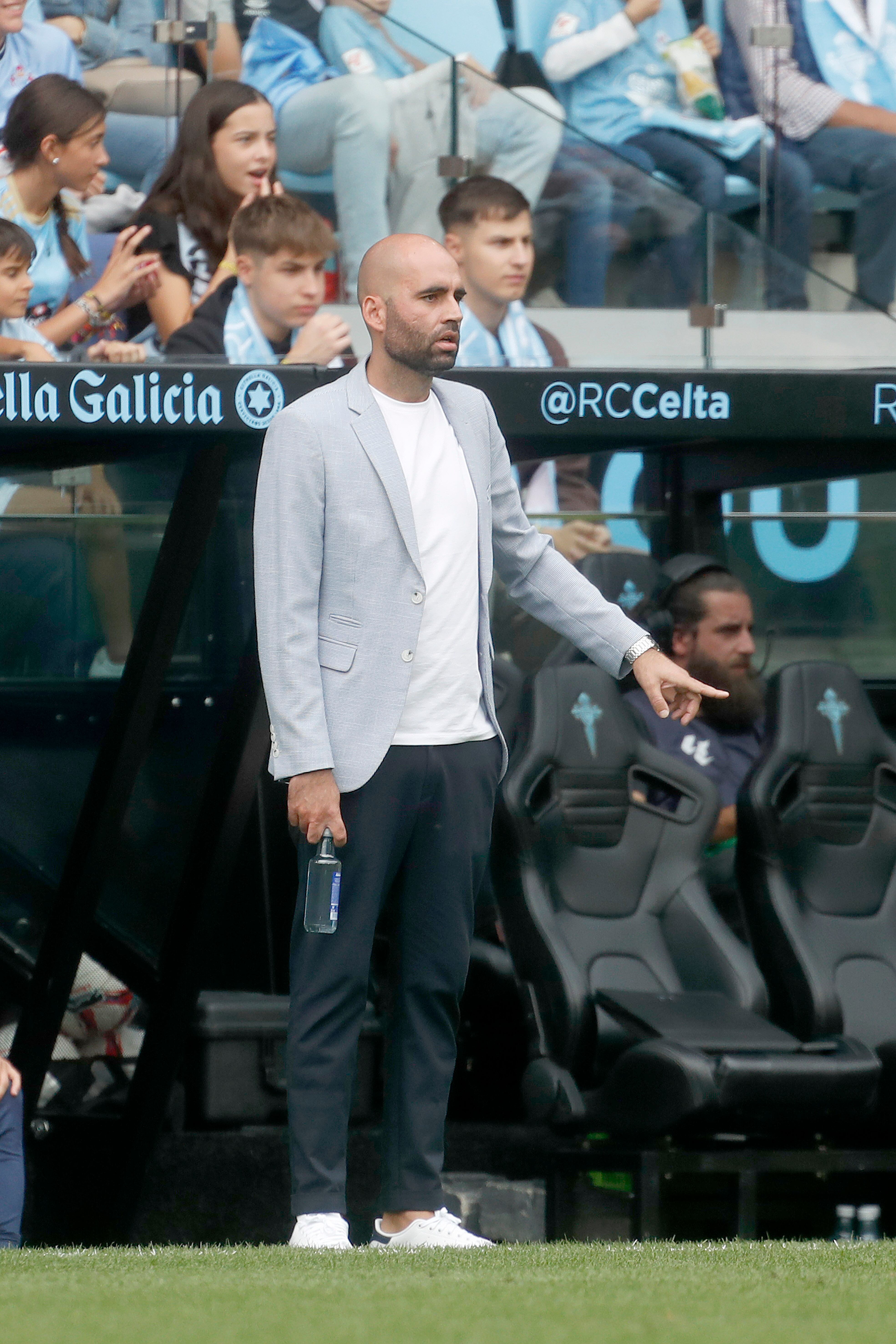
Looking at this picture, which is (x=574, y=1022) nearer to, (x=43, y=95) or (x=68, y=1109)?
(x=68, y=1109)

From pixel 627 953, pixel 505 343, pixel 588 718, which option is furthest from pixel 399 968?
pixel 505 343

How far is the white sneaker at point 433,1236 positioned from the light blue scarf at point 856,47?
5.42m

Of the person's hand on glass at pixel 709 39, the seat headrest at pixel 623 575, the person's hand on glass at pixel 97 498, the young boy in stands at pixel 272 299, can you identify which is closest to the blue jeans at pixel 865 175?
the person's hand on glass at pixel 709 39

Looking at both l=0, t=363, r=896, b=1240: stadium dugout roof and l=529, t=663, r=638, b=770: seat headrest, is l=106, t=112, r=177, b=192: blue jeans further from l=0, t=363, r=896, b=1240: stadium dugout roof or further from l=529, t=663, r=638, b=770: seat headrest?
l=529, t=663, r=638, b=770: seat headrest

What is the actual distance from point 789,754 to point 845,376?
108 cm

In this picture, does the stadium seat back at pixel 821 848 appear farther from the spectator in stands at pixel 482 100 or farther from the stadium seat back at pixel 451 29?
the stadium seat back at pixel 451 29

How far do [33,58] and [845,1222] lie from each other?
173 inches

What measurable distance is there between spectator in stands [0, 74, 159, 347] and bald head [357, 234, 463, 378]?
6.20 ft

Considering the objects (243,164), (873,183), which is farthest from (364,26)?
(873,183)

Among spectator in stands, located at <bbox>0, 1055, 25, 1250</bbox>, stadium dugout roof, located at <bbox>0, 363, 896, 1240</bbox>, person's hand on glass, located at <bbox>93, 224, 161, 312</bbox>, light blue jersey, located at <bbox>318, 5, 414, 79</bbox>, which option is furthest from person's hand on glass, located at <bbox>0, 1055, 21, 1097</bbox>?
light blue jersey, located at <bbox>318, 5, 414, 79</bbox>

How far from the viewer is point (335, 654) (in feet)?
11.7

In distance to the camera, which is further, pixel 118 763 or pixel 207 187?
pixel 207 187

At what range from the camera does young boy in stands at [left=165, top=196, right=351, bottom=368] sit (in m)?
5.32

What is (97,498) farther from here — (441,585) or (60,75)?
(441,585)
